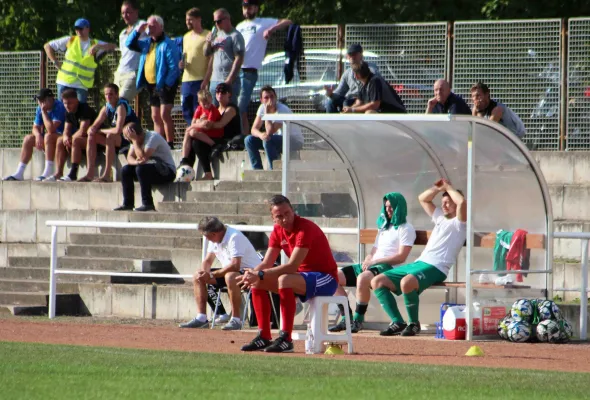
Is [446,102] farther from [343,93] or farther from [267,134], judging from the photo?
[267,134]

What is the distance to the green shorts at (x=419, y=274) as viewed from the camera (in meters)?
15.7

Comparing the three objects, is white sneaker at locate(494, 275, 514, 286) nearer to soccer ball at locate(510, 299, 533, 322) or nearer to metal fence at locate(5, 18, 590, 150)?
soccer ball at locate(510, 299, 533, 322)

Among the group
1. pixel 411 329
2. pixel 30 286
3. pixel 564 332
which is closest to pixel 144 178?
pixel 30 286

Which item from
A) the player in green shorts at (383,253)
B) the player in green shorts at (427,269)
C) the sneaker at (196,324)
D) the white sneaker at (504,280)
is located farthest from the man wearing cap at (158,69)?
the white sneaker at (504,280)

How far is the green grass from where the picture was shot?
10062 mm

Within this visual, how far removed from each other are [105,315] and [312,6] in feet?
44.4

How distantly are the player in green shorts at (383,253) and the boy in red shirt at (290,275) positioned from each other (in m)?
2.00

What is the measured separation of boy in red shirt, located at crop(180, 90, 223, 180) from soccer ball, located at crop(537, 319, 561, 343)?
26.9 ft

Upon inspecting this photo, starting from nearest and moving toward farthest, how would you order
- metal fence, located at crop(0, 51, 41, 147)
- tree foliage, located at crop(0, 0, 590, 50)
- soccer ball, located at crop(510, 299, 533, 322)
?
1. soccer ball, located at crop(510, 299, 533, 322)
2. metal fence, located at crop(0, 51, 41, 147)
3. tree foliage, located at crop(0, 0, 590, 50)

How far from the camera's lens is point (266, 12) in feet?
102

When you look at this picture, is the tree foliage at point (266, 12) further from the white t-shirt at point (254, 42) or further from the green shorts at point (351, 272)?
the green shorts at point (351, 272)

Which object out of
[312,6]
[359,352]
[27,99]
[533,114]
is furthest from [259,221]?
[312,6]

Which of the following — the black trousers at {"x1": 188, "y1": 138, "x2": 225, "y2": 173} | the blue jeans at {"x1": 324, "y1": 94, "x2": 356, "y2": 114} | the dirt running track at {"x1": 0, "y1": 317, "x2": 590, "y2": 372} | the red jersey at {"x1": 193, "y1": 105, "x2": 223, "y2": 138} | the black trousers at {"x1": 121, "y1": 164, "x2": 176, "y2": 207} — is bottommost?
the dirt running track at {"x1": 0, "y1": 317, "x2": 590, "y2": 372}

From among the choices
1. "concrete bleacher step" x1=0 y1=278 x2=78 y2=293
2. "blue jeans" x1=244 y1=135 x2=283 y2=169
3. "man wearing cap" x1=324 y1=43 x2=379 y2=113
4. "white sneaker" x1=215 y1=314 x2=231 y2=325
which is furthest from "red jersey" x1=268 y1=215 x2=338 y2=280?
"blue jeans" x1=244 y1=135 x2=283 y2=169
